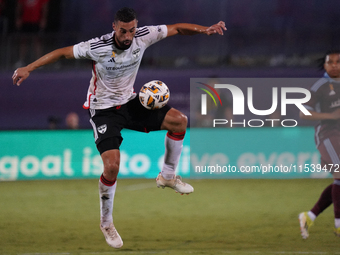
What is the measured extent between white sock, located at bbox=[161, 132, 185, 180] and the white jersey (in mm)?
706

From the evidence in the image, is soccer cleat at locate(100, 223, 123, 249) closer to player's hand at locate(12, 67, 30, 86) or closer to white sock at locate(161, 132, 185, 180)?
white sock at locate(161, 132, 185, 180)

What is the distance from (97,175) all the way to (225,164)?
3.30m

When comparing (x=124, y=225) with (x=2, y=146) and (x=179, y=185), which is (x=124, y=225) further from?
(x=2, y=146)

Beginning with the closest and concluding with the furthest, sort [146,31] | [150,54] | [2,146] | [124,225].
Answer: [146,31]
[124,225]
[2,146]
[150,54]

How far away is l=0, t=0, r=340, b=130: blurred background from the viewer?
50.8ft

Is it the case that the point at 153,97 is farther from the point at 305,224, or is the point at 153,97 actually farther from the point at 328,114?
the point at 305,224

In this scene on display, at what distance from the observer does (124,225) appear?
8367 millimetres

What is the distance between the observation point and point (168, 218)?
8.91 meters

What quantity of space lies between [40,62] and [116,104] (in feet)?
Answer: 3.44

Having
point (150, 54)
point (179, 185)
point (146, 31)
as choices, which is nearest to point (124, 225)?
point (179, 185)

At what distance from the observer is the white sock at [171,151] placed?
6.38m

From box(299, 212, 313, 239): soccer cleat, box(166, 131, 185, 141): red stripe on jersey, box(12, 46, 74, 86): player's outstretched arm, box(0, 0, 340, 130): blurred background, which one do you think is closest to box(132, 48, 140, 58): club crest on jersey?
box(12, 46, 74, 86): player's outstretched arm

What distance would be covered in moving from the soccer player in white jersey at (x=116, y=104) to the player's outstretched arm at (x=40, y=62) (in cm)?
1

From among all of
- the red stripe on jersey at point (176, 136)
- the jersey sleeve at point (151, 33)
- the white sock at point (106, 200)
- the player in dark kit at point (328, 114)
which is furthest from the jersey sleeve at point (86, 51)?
the player in dark kit at point (328, 114)
